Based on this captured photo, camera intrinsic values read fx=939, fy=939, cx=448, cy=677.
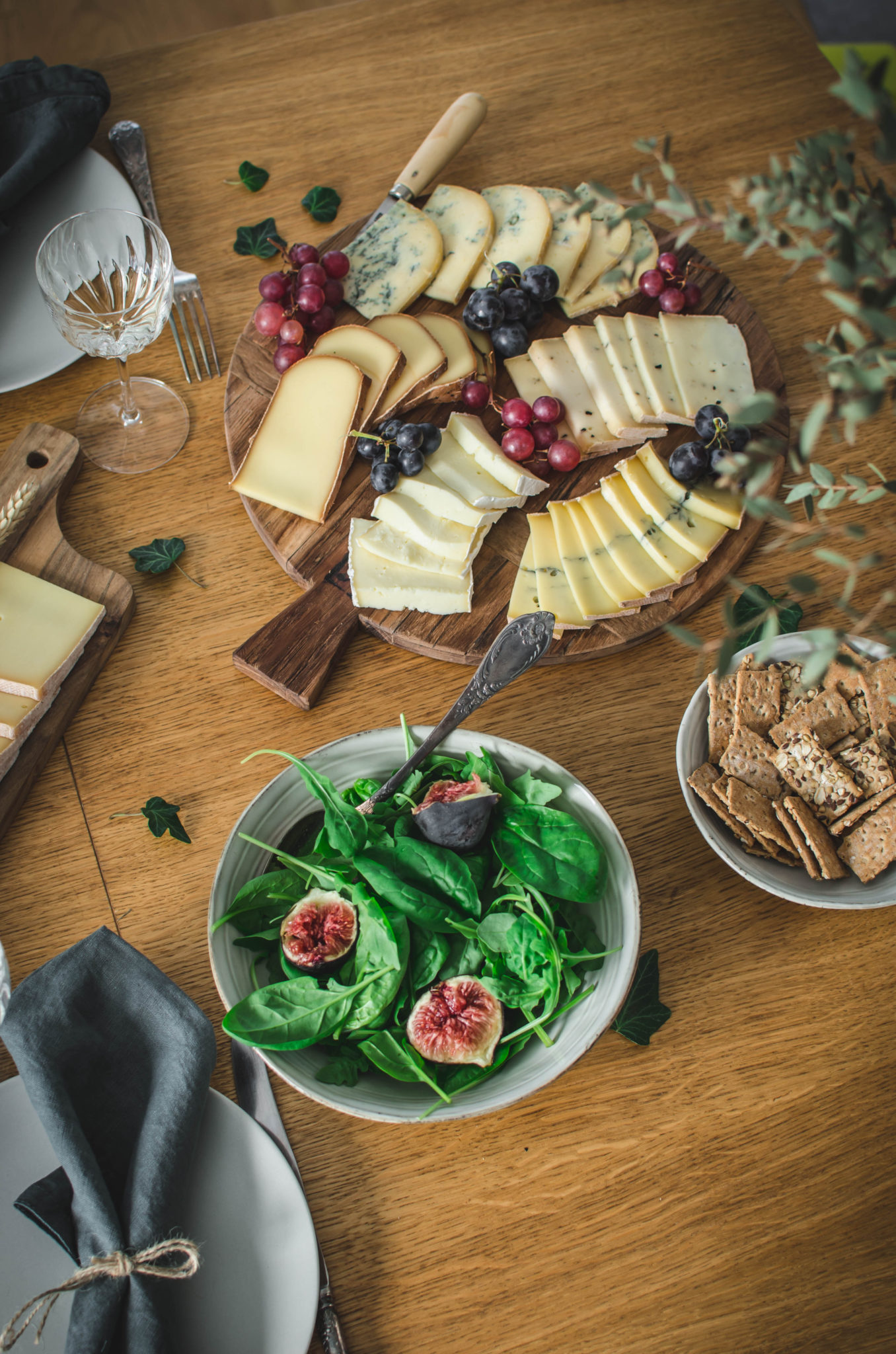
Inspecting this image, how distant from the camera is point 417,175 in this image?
1.65m

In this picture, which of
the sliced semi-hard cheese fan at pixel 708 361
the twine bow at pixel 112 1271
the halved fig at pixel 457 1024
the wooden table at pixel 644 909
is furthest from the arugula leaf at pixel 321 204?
the twine bow at pixel 112 1271

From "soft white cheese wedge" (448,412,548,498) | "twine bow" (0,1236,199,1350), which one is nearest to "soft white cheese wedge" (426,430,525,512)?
"soft white cheese wedge" (448,412,548,498)

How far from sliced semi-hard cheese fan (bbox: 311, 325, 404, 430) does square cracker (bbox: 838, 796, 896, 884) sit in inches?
35.7

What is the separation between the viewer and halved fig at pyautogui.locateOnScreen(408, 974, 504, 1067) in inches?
36.4

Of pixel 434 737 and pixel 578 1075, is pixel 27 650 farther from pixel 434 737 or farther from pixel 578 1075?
pixel 578 1075

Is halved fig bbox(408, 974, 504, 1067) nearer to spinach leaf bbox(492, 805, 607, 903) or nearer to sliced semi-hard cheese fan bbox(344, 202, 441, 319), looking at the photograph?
spinach leaf bbox(492, 805, 607, 903)

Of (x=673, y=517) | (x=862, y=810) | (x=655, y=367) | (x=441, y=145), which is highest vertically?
(x=441, y=145)

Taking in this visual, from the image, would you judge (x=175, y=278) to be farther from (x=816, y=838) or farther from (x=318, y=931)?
(x=816, y=838)

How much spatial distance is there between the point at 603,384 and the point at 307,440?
47 cm

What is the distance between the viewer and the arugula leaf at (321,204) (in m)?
1.68

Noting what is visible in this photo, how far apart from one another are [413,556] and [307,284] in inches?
21.1

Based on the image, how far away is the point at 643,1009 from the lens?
42.3 inches

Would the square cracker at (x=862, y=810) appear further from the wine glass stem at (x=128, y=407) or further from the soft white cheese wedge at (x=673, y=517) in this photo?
the wine glass stem at (x=128, y=407)

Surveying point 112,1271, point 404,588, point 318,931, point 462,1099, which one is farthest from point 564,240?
point 112,1271
